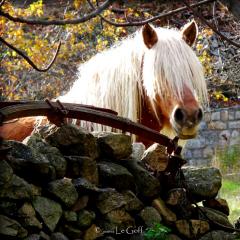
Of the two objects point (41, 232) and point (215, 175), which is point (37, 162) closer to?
point (41, 232)

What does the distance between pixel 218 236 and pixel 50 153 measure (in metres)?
1.01

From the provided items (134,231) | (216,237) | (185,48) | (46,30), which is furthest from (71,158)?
(46,30)

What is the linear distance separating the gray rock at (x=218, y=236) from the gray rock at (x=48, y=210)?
897 mm

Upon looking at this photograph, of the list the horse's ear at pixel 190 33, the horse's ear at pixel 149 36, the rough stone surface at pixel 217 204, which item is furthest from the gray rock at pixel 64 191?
the horse's ear at pixel 190 33

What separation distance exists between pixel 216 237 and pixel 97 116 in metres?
0.87

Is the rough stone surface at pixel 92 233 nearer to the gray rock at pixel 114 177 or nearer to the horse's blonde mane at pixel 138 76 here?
the gray rock at pixel 114 177

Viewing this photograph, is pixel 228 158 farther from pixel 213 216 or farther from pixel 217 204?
pixel 213 216

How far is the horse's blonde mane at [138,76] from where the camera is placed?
4422 mm

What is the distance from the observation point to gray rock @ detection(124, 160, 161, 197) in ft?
10.6

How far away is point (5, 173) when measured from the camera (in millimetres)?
2594

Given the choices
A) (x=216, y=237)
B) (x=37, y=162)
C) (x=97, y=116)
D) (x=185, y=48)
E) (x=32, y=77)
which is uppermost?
(x=32, y=77)

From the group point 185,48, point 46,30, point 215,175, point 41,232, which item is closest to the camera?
point 41,232

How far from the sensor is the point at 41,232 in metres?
2.63

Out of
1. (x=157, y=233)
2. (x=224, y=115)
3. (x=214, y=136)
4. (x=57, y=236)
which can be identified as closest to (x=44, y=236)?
(x=57, y=236)
